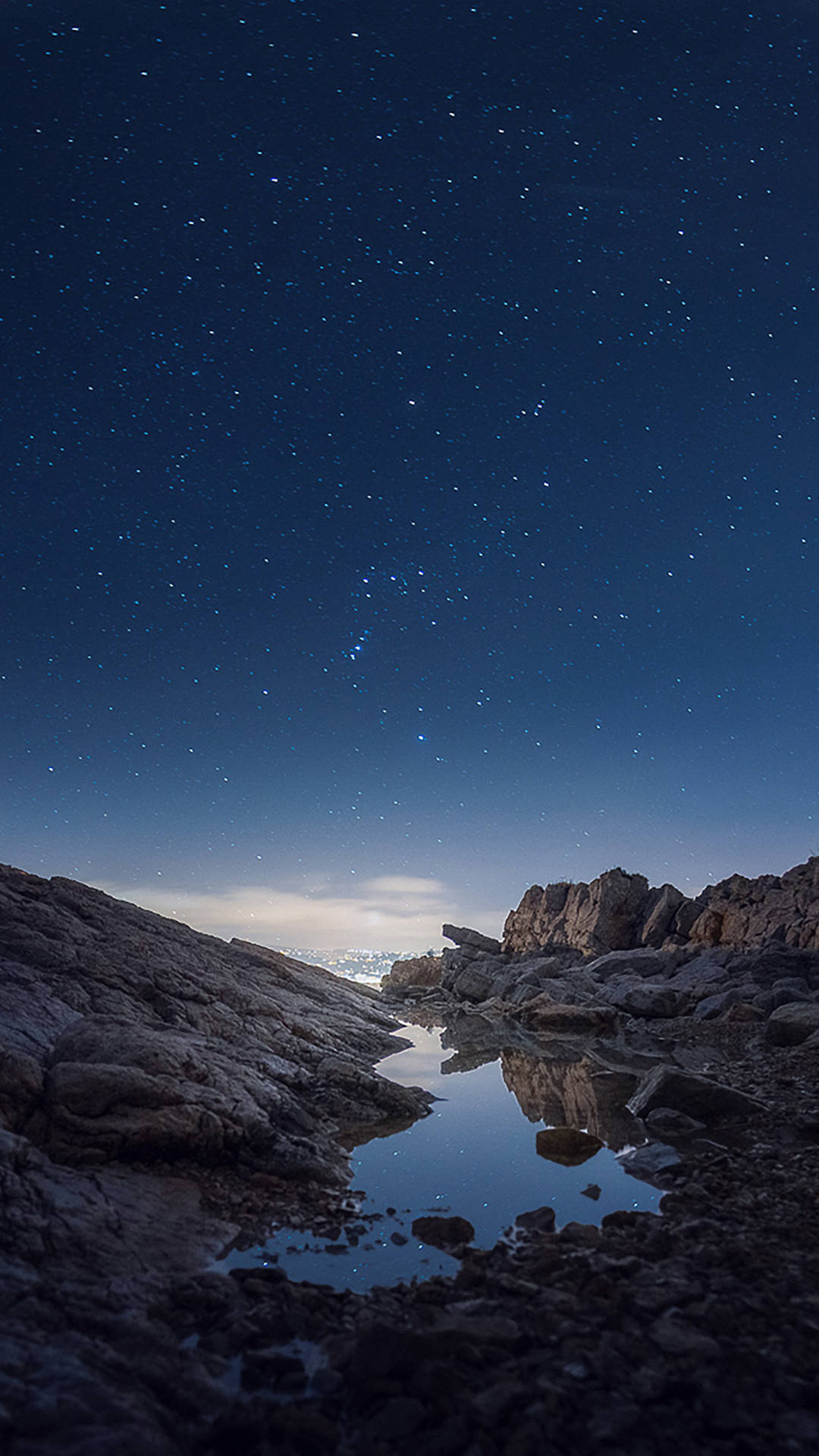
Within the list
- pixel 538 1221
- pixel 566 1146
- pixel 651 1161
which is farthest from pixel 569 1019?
pixel 538 1221

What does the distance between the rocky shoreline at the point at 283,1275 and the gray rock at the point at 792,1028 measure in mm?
1549

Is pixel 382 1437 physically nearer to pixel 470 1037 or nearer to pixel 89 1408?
pixel 89 1408

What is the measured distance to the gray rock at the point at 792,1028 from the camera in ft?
65.3

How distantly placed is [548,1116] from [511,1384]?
36.2 ft

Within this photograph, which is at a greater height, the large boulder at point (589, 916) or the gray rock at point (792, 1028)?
the large boulder at point (589, 916)

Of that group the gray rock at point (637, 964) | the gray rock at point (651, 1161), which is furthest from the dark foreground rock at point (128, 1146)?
the gray rock at point (637, 964)

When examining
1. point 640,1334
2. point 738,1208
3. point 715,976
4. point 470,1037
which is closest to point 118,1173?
point 640,1334

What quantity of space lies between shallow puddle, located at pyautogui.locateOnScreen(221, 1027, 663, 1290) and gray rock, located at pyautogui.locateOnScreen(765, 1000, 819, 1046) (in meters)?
6.52

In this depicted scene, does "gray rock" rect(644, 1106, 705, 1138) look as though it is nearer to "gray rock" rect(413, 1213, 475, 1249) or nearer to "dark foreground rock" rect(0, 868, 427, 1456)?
"dark foreground rock" rect(0, 868, 427, 1456)

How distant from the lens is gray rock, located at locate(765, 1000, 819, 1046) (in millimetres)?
19891

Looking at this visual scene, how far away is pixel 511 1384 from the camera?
4.35m

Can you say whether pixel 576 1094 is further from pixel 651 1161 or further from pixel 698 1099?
pixel 651 1161

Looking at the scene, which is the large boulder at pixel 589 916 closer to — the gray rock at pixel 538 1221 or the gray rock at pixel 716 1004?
the gray rock at pixel 716 1004

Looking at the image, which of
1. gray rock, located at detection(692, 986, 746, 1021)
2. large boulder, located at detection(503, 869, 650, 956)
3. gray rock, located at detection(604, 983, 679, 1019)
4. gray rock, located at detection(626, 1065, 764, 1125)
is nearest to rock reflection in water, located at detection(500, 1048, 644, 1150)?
gray rock, located at detection(626, 1065, 764, 1125)
